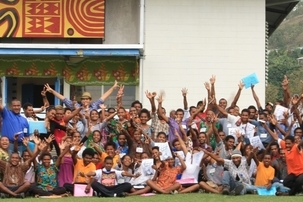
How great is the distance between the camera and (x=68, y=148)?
13.4 metres

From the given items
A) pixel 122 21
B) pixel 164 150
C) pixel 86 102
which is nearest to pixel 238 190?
pixel 164 150

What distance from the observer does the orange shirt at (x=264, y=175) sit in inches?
536

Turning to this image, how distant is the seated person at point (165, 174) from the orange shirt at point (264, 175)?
141cm

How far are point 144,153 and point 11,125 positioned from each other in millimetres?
2571

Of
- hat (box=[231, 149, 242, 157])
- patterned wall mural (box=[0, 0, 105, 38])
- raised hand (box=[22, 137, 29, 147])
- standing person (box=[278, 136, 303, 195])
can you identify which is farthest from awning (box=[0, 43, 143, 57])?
standing person (box=[278, 136, 303, 195])

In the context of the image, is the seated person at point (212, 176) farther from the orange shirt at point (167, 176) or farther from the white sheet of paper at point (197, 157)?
the orange shirt at point (167, 176)

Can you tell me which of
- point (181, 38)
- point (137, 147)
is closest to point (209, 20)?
point (181, 38)

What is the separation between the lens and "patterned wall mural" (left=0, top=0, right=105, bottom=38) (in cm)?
1950

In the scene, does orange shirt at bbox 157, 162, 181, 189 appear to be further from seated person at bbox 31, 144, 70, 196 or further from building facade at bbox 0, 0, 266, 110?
building facade at bbox 0, 0, 266, 110

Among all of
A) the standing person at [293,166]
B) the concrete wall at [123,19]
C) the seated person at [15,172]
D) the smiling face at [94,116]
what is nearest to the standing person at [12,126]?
the seated person at [15,172]

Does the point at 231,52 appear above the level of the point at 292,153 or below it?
above

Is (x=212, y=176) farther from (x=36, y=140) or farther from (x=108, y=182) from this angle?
(x=36, y=140)

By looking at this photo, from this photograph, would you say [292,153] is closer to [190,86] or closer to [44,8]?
[190,86]

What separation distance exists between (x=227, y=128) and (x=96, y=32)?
598 cm
